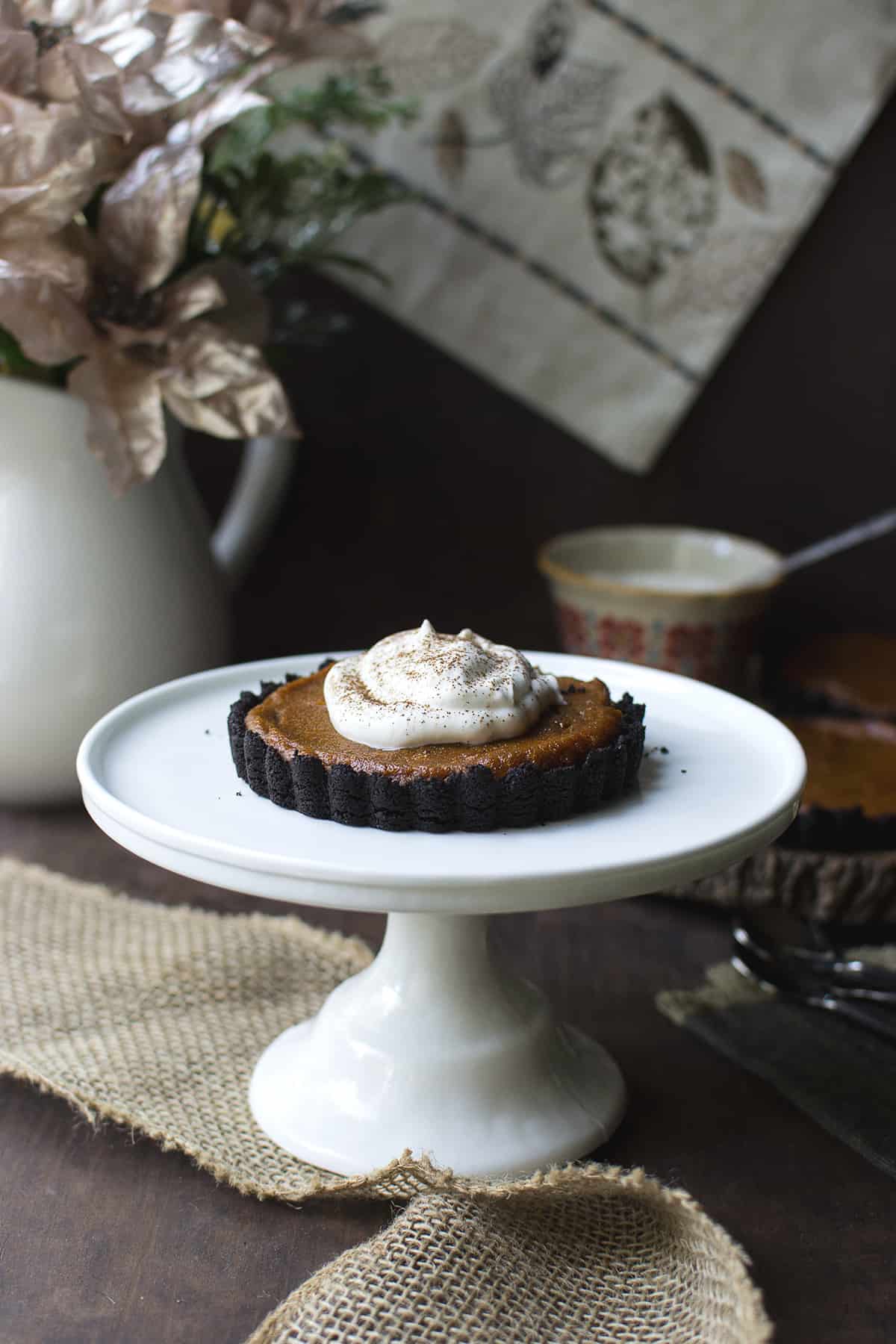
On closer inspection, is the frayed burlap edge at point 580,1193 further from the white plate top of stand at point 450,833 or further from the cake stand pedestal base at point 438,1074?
the white plate top of stand at point 450,833

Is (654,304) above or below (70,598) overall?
above

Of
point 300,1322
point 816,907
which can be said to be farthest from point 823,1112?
point 300,1322

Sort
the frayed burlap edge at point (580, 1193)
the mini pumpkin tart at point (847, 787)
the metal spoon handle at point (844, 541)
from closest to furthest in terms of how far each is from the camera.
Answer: the frayed burlap edge at point (580, 1193) < the mini pumpkin tart at point (847, 787) < the metal spoon handle at point (844, 541)

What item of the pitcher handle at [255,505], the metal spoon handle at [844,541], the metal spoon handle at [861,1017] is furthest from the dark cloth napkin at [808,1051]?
the pitcher handle at [255,505]

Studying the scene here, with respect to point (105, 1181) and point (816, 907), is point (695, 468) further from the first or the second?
point (105, 1181)

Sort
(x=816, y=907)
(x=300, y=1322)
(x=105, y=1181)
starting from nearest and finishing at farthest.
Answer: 1. (x=300, y=1322)
2. (x=105, y=1181)
3. (x=816, y=907)

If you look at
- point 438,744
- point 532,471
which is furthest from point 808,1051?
point 532,471
